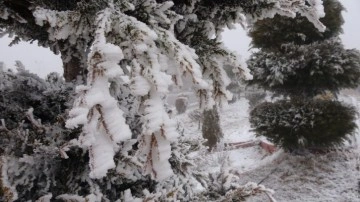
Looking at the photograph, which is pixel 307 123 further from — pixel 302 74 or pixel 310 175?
pixel 302 74

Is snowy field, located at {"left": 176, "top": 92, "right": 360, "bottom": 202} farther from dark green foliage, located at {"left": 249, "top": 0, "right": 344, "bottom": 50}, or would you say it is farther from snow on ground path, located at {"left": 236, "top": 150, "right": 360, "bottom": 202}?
dark green foliage, located at {"left": 249, "top": 0, "right": 344, "bottom": 50}

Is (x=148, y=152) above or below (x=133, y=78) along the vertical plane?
below

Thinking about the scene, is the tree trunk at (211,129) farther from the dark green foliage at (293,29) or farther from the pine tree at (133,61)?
the pine tree at (133,61)

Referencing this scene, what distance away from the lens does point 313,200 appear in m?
7.36

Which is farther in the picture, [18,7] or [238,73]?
[18,7]

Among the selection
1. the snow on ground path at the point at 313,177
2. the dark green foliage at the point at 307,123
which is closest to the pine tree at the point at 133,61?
the snow on ground path at the point at 313,177

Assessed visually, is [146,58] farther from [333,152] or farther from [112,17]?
[333,152]

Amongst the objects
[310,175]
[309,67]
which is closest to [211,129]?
[309,67]

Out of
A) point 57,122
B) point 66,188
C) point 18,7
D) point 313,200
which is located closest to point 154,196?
point 66,188

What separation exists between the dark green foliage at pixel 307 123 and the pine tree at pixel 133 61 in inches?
231

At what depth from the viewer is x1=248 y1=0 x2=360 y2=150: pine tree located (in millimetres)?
8266

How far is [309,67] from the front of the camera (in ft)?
28.4

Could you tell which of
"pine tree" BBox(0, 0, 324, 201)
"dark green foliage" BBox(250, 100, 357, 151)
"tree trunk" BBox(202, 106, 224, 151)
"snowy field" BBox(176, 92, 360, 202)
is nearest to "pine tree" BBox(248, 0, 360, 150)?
"dark green foliage" BBox(250, 100, 357, 151)

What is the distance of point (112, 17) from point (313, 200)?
6705mm
